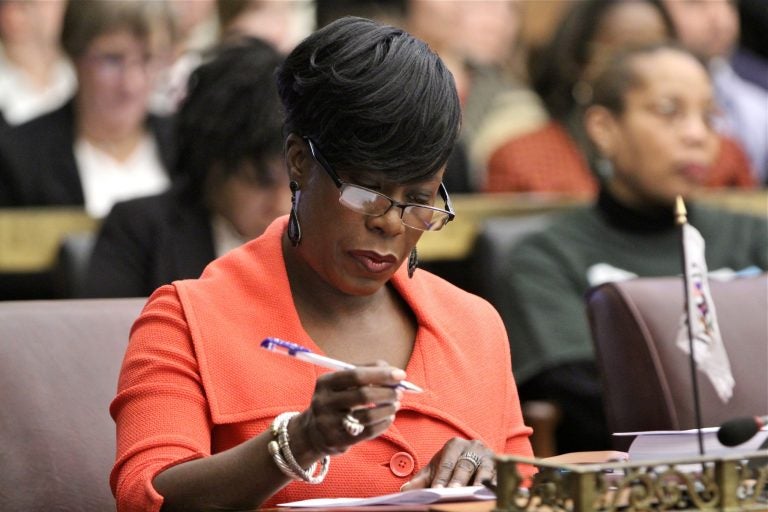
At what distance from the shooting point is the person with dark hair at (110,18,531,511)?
6.08 ft

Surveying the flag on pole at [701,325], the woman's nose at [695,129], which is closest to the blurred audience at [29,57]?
the woman's nose at [695,129]

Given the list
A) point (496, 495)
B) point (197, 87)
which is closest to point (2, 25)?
point (197, 87)

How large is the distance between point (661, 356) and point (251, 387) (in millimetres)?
829

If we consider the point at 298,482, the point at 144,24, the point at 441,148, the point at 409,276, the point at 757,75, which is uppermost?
the point at 441,148

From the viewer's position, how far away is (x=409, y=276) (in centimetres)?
215

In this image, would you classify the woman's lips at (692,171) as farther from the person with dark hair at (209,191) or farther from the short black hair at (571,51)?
the person with dark hair at (209,191)

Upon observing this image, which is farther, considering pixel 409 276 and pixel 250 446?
pixel 409 276

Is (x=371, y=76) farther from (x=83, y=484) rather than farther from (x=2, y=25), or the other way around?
(x=2, y=25)

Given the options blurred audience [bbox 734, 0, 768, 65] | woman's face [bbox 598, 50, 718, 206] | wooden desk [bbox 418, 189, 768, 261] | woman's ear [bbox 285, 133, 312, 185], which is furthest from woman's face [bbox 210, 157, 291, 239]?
blurred audience [bbox 734, 0, 768, 65]

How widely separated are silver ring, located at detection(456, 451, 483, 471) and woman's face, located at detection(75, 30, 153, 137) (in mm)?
2852

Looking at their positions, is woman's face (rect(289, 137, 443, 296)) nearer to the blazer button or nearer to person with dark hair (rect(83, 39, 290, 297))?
the blazer button

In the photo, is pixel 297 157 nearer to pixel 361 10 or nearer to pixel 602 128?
pixel 602 128

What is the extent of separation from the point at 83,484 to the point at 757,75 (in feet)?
14.6

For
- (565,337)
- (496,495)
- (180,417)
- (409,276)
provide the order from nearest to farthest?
(496,495)
(180,417)
(409,276)
(565,337)
